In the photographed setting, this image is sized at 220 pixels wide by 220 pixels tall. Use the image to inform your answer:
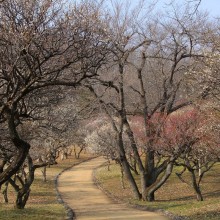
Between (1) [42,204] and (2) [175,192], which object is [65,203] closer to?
(1) [42,204]

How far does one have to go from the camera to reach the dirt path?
18.0 m

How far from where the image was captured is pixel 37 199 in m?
28.3

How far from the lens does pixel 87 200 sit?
2667 centimetres

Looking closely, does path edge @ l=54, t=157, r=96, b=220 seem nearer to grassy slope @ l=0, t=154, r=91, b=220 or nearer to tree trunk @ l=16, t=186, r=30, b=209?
grassy slope @ l=0, t=154, r=91, b=220

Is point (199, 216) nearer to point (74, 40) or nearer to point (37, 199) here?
point (74, 40)

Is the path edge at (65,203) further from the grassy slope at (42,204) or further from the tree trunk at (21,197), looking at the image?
the tree trunk at (21,197)

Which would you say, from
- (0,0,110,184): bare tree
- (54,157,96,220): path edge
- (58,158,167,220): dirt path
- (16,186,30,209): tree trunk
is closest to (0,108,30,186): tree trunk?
(0,0,110,184): bare tree

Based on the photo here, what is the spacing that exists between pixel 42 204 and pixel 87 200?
351cm

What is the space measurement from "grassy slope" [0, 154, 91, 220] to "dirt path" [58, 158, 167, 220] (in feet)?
2.77

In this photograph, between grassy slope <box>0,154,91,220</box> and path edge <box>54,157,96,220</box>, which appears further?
path edge <box>54,157,96,220</box>

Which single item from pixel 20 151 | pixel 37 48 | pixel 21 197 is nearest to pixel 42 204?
pixel 21 197

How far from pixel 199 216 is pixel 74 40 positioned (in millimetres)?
7718

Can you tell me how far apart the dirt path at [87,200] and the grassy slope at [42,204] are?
0.84 m

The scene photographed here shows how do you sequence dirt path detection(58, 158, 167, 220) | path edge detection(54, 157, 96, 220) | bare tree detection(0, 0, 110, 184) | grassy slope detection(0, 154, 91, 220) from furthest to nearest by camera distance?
dirt path detection(58, 158, 167, 220)
path edge detection(54, 157, 96, 220)
grassy slope detection(0, 154, 91, 220)
bare tree detection(0, 0, 110, 184)
